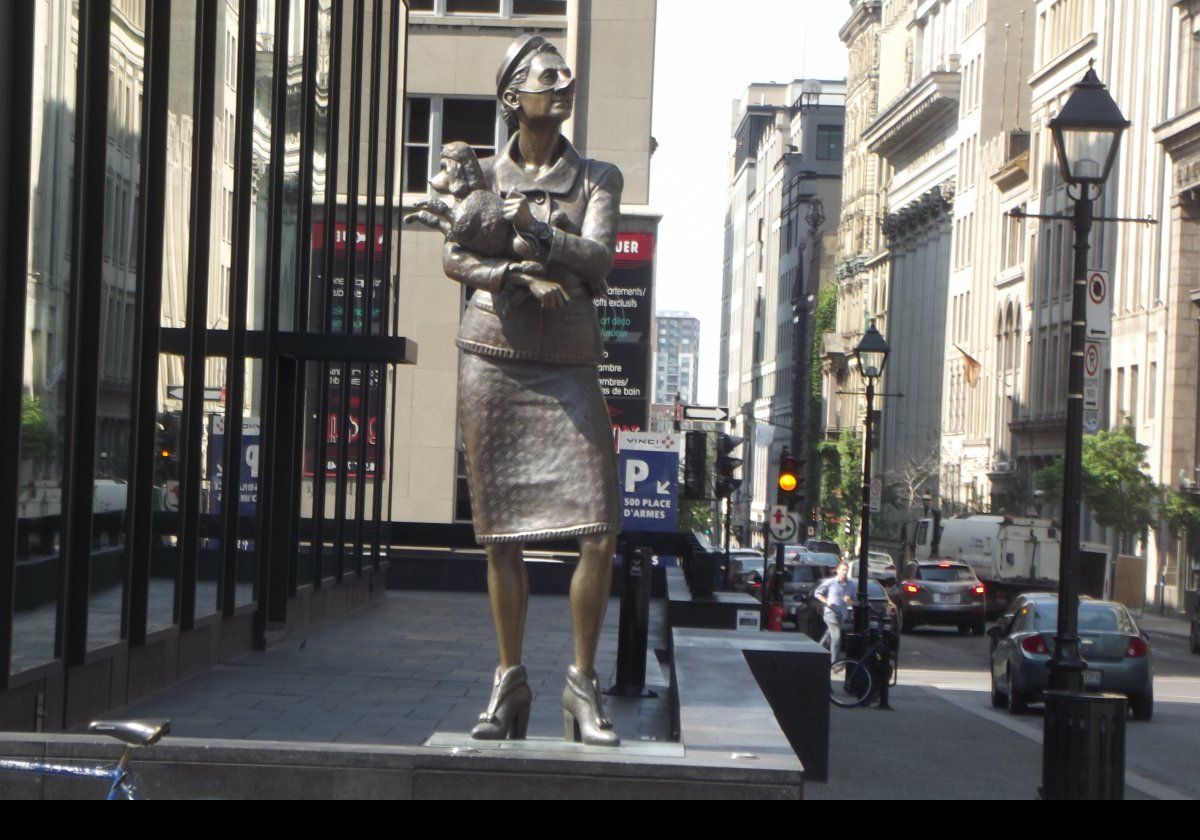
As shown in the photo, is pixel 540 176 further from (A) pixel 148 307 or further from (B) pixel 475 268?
(A) pixel 148 307

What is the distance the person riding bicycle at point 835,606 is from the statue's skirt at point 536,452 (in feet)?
74.8

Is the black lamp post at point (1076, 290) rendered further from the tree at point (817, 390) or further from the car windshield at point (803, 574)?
the tree at point (817, 390)

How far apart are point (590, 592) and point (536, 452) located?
529mm

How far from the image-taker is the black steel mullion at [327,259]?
21.2m

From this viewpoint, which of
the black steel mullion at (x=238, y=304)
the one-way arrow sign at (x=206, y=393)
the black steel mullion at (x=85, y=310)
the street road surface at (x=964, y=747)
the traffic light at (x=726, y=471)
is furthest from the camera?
the traffic light at (x=726, y=471)

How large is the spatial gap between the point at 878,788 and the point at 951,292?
89.9 m

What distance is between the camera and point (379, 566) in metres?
27.0

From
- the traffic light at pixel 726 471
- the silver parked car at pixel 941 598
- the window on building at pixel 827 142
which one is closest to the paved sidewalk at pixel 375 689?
the traffic light at pixel 726 471

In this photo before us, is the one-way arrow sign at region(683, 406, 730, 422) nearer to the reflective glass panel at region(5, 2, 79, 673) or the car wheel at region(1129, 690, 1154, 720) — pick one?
the car wheel at region(1129, 690, 1154, 720)

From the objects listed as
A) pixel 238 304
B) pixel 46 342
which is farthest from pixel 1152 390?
pixel 46 342

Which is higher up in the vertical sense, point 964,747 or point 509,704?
point 509,704

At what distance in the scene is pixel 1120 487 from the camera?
2443 inches

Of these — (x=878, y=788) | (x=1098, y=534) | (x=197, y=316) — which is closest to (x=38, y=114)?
(x=197, y=316)
